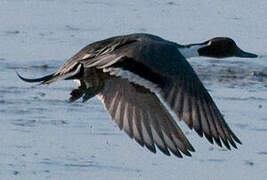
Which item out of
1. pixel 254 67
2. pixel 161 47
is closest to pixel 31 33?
pixel 254 67

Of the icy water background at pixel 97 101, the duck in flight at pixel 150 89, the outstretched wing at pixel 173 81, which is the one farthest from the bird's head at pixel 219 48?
the outstretched wing at pixel 173 81

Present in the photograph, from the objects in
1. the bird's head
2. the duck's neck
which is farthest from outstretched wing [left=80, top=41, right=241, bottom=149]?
the bird's head

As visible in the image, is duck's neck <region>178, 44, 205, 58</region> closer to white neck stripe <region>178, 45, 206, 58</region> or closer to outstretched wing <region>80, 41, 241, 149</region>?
white neck stripe <region>178, 45, 206, 58</region>

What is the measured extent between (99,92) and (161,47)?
0.71m

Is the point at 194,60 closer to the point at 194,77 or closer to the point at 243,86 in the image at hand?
the point at 243,86

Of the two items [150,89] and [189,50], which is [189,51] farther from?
[150,89]

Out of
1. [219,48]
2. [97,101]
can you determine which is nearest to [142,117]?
[219,48]

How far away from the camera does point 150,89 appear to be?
736 centimetres

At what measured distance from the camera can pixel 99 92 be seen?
829 centimetres

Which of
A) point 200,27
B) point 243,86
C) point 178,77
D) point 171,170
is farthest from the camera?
point 200,27

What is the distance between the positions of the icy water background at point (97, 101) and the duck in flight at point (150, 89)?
0.71m

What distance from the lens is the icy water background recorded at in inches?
354

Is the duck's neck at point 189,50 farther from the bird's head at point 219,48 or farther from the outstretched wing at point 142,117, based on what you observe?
the outstretched wing at point 142,117

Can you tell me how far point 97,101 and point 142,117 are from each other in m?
2.67
